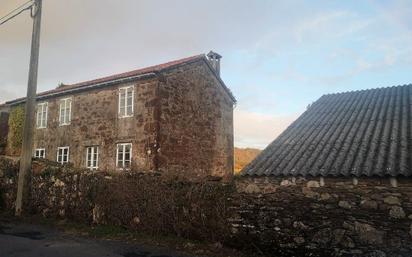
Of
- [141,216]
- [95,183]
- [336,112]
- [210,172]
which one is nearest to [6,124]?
[210,172]

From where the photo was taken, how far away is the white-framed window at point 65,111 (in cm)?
2483

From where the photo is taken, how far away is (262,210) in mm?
9555

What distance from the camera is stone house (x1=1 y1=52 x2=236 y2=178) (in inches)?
811

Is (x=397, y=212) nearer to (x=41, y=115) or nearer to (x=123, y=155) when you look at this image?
(x=123, y=155)

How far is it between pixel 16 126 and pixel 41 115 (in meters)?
2.63

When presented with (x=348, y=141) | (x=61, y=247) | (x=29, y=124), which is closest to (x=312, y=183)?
(x=348, y=141)

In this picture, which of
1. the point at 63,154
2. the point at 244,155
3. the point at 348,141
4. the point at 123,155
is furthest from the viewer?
the point at 244,155

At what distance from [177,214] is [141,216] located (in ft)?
4.29

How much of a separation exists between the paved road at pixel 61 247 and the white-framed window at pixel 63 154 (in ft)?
44.2

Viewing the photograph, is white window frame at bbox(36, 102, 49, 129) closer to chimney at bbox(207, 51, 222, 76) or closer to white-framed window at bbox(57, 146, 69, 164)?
white-framed window at bbox(57, 146, 69, 164)

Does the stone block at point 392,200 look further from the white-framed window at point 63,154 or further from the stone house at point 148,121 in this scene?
the white-framed window at point 63,154

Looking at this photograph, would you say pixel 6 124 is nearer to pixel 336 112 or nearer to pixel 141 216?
pixel 141 216

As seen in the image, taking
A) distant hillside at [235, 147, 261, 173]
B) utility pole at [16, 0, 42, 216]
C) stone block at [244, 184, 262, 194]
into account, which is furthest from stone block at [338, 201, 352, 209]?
distant hillside at [235, 147, 261, 173]

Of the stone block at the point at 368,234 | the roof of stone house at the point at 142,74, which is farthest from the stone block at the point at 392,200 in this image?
the roof of stone house at the point at 142,74
